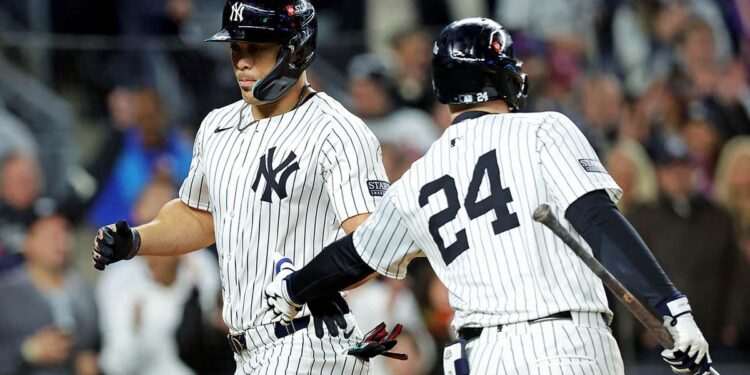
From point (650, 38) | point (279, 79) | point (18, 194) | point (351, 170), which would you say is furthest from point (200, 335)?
point (351, 170)

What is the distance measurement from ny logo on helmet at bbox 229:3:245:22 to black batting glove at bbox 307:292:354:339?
1089 millimetres

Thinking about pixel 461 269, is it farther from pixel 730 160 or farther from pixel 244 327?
pixel 730 160

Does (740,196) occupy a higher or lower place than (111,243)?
lower

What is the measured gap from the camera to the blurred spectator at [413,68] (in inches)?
346

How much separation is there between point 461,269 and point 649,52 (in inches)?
210

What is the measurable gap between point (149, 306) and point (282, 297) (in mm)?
4018

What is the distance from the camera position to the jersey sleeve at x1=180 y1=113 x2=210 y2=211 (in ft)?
16.6

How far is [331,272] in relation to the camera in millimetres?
4273

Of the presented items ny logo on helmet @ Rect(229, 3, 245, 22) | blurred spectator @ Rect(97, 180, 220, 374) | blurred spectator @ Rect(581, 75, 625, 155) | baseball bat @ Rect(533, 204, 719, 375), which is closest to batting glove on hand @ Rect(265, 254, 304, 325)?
ny logo on helmet @ Rect(229, 3, 245, 22)

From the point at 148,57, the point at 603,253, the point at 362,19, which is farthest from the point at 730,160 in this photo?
the point at 603,253

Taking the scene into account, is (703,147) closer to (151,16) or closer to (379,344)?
(151,16)

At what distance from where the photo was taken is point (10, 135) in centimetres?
825

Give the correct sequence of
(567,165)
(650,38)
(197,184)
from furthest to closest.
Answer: (650,38)
(197,184)
(567,165)

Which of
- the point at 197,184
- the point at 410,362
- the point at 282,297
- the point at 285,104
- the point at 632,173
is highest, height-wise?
the point at 285,104
